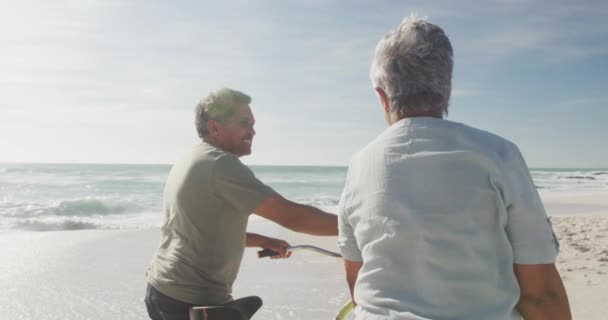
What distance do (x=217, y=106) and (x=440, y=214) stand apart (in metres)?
1.48

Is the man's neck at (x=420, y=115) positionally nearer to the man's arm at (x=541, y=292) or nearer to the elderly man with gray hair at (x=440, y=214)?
the elderly man with gray hair at (x=440, y=214)

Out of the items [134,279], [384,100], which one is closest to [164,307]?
[384,100]

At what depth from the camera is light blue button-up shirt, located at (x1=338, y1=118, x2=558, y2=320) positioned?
1.36 metres

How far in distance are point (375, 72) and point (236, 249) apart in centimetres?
118

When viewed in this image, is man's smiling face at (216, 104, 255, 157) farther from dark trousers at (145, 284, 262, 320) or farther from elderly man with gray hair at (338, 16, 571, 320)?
elderly man with gray hair at (338, 16, 571, 320)

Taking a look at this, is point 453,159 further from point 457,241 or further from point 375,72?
point 375,72

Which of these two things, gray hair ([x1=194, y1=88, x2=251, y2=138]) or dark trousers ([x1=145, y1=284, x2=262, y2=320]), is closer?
dark trousers ([x1=145, y1=284, x2=262, y2=320])

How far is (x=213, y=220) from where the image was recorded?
2.38 m

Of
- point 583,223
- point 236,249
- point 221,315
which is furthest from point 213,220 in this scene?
point 583,223

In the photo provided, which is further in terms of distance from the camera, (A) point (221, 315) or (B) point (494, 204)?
(A) point (221, 315)

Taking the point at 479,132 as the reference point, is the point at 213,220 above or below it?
below

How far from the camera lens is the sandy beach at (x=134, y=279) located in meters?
5.62

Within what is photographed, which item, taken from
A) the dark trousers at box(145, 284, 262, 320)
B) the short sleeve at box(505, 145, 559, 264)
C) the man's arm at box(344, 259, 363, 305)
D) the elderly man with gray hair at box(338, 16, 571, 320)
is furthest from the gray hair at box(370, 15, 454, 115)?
the dark trousers at box(145, 284, 262, 320)

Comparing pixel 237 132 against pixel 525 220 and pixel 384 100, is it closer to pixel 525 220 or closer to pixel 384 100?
pixel 384 100
